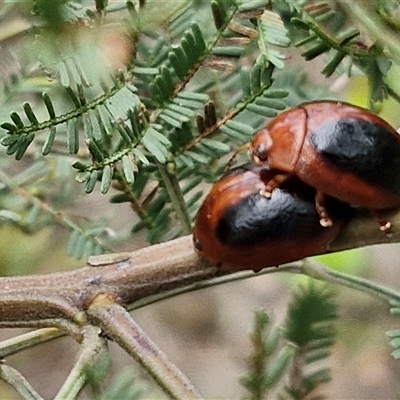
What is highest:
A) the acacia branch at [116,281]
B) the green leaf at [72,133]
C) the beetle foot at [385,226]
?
the green leaf at [72,133]

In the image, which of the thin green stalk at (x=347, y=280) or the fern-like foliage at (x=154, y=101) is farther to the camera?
the thin green stalk at (x=347, y=280)

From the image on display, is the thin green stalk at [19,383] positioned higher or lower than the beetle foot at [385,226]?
lower

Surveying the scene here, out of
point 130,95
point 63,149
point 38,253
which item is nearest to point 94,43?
point 130,95

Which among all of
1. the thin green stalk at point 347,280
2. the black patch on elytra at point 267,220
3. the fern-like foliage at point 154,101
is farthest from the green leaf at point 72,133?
the thin green stalk at point 347,280

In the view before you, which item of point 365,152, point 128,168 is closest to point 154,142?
point 128,168

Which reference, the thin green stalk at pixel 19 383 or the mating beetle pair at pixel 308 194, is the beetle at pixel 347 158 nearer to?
the mating beetle pair at pixel 308 194

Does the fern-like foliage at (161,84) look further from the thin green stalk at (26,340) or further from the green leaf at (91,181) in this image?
the thin green stalk at (26,340)

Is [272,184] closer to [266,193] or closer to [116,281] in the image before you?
[266,193]

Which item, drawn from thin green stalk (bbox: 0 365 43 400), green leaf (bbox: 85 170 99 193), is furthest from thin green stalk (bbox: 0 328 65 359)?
green leaf (bbox: 85 170 99 193)
